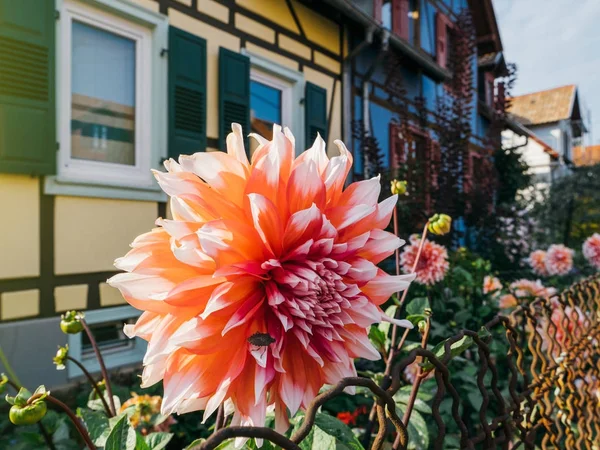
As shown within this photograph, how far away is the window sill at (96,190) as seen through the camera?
3352 millimetres

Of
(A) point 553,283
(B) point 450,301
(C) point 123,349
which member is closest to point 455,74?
(A) point 553,283

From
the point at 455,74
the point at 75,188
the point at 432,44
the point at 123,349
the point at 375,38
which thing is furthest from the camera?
the point at 432,44

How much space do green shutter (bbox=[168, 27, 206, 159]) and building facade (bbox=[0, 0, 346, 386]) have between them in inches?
0.4

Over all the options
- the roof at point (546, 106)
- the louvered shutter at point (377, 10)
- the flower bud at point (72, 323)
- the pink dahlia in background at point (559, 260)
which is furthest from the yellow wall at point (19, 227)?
the roof at point (546, 106)

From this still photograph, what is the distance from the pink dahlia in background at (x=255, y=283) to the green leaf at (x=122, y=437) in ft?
0.30

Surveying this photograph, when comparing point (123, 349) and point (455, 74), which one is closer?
point (123, 349)

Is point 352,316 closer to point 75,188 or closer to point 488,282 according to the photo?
point 488,282

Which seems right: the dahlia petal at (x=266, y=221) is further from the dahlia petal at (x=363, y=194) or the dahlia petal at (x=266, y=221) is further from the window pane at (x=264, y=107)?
the window pane at (x=264, y=107)

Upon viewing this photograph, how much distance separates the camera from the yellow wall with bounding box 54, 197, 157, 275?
11.3ft

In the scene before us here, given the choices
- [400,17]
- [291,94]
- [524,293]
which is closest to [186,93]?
[291,94]

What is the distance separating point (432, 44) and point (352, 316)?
34.2ft

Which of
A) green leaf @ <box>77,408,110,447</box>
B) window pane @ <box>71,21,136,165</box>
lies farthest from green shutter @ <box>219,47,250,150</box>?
green leaf @ <box>77,408,110,447</box>

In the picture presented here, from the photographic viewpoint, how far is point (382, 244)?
0.56 m

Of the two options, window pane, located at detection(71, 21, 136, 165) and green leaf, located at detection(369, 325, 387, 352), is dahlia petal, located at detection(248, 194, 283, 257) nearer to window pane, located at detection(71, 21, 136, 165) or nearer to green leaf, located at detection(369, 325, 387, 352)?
green leaf, located at detection(369, 325, 387, 352)
